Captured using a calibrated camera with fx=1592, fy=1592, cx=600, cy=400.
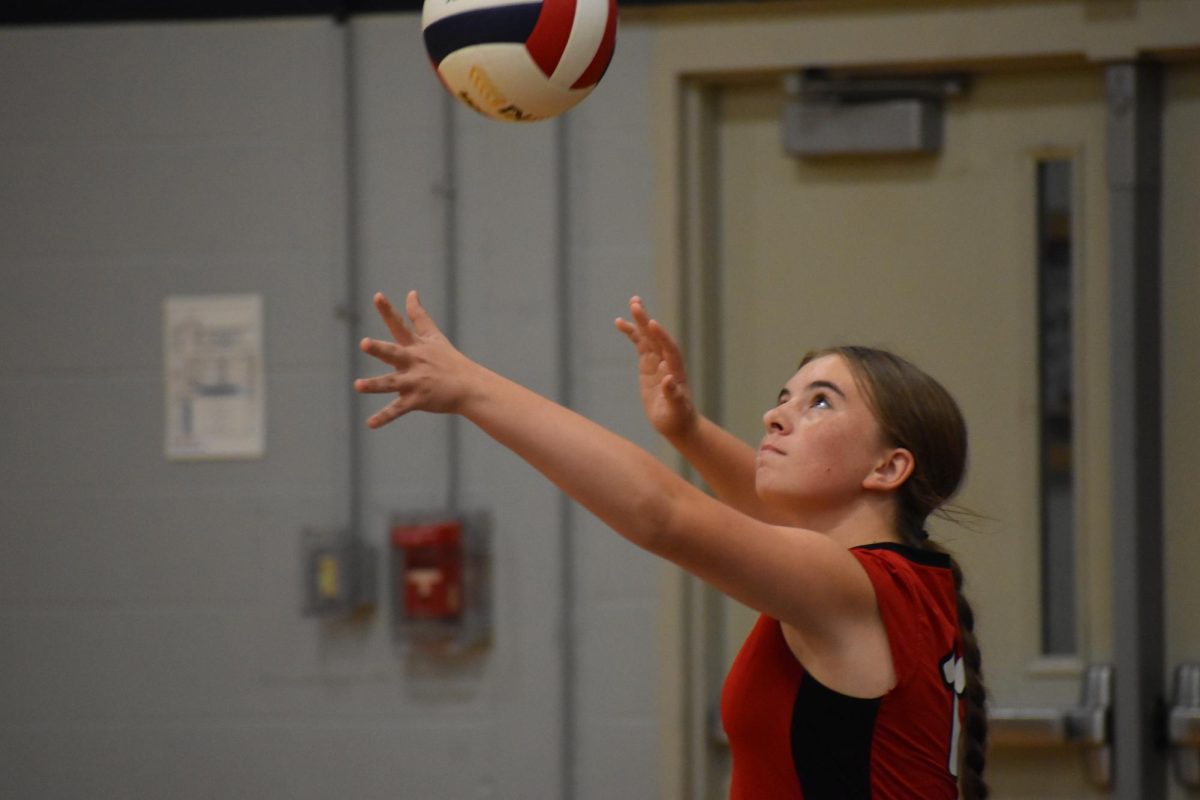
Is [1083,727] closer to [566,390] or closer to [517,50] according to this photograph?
[566,390]

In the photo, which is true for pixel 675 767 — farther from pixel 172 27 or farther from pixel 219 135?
pixel 172 27

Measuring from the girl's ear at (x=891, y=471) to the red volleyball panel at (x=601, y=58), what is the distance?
0.74 m

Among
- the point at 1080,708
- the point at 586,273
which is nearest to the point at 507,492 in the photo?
the point at 586,273

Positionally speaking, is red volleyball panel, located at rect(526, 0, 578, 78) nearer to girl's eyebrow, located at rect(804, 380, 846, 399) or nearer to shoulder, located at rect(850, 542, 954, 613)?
girl's eyebrow, located at rect(804, 380, 846, 399)

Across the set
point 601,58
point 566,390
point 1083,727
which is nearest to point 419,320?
point 601,58

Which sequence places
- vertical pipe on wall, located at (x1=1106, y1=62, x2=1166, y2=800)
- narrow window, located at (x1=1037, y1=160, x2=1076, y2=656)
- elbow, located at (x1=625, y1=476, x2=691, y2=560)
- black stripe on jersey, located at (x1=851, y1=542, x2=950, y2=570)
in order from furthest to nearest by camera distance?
narrow window, located at (x1=1037, y1=160, x2=1076, y2=656)
vertical pipe on wall, located at (x1=1106, y1=62, x2=1166, y2=800)
black stripe on jersey, located at (x1=851, y1=542, x2=950, y2=570)
elbow, located at (x1=625, y1=476, x2=691, y2=560)

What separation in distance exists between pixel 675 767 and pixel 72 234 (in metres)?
1.72

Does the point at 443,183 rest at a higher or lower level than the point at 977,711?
higher

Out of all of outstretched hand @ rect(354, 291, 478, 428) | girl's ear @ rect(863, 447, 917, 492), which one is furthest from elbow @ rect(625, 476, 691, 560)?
girl's ear @ rect(863, 447, 917, 492)

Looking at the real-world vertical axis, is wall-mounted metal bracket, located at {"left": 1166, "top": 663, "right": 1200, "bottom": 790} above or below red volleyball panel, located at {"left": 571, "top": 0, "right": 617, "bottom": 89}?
below

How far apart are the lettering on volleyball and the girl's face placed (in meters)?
0.21

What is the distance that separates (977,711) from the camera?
1893mm

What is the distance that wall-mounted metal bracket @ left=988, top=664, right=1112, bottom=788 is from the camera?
10.3ft

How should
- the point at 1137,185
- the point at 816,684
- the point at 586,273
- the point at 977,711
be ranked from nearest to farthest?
the point at 816,684 < the point at 977,711 < the point at 1137,185 < the point at 586,273
